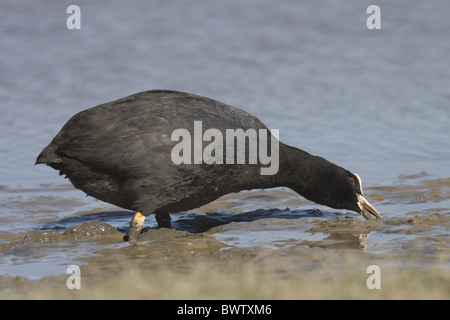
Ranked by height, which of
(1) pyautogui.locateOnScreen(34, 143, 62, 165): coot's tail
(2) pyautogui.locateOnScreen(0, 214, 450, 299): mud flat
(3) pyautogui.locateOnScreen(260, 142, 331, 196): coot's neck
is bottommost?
(2) pyautogui.locateOnScreen(0, 214, 450, 299): mud flat

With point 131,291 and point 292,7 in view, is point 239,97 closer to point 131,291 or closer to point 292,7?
point 292,7

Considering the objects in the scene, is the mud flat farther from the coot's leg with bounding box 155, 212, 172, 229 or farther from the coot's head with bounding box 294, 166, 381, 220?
the coot's leg with bounding box 155, 212, 172, 229

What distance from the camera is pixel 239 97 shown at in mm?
12859

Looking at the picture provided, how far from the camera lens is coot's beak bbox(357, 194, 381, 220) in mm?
8391

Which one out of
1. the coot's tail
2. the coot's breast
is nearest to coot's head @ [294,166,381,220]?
the coot's breast

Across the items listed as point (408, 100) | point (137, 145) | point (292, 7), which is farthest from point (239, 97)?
point (137, 145)

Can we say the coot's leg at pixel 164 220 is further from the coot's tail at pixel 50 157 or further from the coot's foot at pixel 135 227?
the coot's tail at pixel 50 157

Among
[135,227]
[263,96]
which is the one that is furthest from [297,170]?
[263,96]

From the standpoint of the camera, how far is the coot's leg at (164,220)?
819 centimetres

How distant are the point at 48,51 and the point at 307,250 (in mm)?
8703

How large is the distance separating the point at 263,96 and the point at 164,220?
16.9 feet

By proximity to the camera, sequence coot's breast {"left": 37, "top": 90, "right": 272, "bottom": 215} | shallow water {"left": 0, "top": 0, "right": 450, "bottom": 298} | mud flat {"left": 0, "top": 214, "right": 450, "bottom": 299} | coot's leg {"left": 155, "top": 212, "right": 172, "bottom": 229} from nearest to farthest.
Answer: mud flat {"left": 0, "top": 214, "right": 450, "bottom": 299} < coot's breast {"left": 37, "top": 90, "right": 272, "bottom": 215} < shallow water {"left": 0, "top": 0, "right": 450, "bottom": 298} < coot's leg {"left": 155, "top": 212, "right": 172, "bottom": 229}

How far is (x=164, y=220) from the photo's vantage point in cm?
820

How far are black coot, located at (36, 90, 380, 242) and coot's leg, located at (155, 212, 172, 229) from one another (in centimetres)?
23
